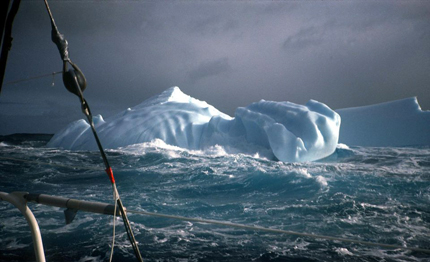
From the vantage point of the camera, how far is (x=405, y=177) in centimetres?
814

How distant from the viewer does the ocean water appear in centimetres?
373

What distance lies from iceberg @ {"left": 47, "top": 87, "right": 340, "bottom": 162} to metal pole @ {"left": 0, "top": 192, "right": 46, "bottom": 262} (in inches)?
360

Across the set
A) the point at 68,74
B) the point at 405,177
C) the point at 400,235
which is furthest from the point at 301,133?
the point at 68,74

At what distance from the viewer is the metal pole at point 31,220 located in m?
1.56

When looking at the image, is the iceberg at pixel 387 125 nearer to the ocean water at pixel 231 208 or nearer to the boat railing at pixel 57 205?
the ocean water at pixel 231 208

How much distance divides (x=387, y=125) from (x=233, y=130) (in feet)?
25.0

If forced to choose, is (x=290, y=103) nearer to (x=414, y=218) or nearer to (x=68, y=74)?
(x=414, y=218)

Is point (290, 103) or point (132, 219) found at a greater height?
point (290, 103)

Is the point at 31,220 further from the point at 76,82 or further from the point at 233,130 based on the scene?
the point at 233,130

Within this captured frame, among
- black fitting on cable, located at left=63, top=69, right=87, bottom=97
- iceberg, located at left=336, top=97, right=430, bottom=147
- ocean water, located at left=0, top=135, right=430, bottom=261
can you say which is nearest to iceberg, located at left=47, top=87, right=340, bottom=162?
ocean water, located at left=0, top=135, right=430, bottom=261

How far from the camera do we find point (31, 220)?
1636 millimetres

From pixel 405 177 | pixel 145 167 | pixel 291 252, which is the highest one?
pixel 145 167

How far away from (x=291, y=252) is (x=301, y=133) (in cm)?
728

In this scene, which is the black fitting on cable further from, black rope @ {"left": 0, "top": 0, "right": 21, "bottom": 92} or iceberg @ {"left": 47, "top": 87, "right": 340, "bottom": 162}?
iceberg @ {"left": 47, "top": 87, "right": 340, "bottom": 162}
